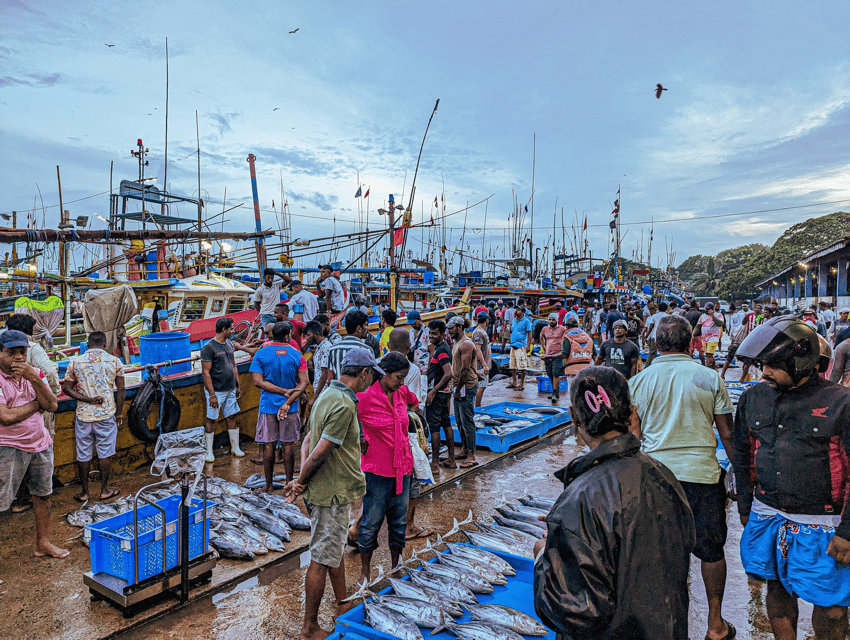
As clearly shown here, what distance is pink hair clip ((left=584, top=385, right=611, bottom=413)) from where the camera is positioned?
1617 mm

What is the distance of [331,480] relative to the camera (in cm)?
315

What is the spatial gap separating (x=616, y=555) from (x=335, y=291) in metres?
8.73

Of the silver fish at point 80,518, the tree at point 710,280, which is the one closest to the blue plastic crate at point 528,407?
the silver fish at point 80,518

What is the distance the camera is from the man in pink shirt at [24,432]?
3.85m

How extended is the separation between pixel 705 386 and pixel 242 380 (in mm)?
6596

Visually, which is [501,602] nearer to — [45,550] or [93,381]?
[45,550]

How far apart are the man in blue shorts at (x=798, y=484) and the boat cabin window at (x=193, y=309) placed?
347 inches

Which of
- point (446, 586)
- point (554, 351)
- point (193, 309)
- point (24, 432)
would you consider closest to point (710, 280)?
point (554, 351)

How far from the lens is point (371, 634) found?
9.14 feet

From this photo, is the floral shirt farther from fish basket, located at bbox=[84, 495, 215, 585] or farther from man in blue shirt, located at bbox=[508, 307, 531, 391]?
man in blue shirt, located at bbox=[508, 307, 531, 391]

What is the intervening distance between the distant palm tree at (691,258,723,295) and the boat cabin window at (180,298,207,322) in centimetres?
6261

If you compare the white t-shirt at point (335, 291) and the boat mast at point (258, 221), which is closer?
the white t-shirt at point (335, 291)

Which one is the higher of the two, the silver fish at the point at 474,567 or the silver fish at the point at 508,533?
the silver fish at the point at 474,567

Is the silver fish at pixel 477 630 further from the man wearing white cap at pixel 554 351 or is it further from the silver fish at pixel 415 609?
the man wearing white cap at pixel 554 351
